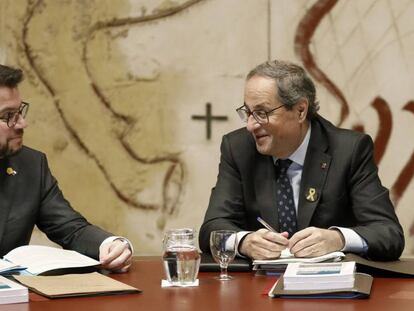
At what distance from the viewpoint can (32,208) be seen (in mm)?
3330

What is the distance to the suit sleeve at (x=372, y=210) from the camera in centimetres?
297

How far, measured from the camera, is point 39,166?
3.42 meters

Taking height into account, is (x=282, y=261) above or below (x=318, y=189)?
below

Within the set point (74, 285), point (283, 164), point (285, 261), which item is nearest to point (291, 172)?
point (283, 164)

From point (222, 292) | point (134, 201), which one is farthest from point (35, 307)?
point (134, 201)

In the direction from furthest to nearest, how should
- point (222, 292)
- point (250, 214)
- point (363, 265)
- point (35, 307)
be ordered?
1. point (250, 214)
2. point (363, 265)
3. point (222, 292)
4. point (35, 307)

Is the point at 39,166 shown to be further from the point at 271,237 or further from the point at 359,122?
the point at 359,122

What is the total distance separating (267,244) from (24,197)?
104 centimetres

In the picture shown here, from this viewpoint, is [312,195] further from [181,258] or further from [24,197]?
[24,197]

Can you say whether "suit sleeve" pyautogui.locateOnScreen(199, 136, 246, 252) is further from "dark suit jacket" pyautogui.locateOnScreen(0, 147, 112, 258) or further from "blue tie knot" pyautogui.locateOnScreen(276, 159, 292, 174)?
"dark suit jacket" pyautogui.locateOnScreen(0, 147, 112, 258)

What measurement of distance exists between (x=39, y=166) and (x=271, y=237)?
42.4 inches

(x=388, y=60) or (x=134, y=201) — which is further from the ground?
(x=388, y=60)

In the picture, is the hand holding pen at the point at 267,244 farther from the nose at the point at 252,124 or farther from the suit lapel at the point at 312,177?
the nose at the point at 252,124

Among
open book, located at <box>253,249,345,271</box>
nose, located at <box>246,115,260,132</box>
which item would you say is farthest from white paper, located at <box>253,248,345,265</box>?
nose, located at <box>246,115,260,132</box>
